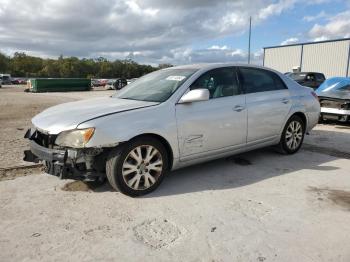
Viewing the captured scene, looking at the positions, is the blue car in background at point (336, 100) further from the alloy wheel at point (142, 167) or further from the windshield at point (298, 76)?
the windshield at point (298, 76)

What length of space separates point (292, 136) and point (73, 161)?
12.9 feet

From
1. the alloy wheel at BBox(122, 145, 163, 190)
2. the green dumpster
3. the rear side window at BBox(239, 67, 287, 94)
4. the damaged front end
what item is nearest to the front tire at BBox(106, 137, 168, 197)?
the alloy wheel at BBox(122, 145, 163, 190)

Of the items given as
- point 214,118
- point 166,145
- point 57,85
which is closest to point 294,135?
point 214,118

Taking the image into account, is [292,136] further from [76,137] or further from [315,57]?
[315,57]

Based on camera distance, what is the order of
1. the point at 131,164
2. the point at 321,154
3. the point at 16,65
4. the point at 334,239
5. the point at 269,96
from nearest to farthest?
the point at 334,239 < the point at 131,164 < the point at 269,96 < the point at 321,154 < the point at 16,65

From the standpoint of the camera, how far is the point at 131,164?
419 cm

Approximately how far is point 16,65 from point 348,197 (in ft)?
367

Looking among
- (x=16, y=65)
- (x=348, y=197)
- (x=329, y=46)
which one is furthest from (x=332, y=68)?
(x=16, y=65)

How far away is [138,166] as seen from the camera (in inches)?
166

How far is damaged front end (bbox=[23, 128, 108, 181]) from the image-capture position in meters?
3.96

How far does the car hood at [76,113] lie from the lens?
4.06 m

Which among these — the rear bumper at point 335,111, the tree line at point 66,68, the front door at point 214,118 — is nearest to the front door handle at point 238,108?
the front door at point 214,118

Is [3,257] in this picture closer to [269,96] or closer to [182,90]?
[182,90]

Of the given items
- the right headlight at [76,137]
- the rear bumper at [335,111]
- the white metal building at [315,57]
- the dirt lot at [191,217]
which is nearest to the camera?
the dirt lot at [191,217]
